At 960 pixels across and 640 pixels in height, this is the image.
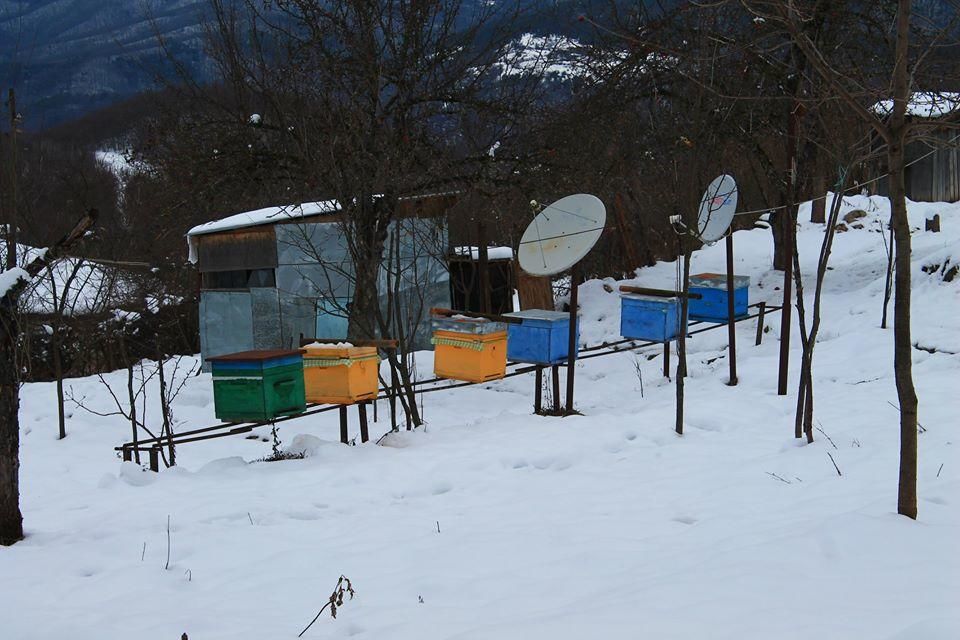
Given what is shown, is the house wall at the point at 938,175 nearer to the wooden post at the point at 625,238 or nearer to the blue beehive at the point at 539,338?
the wooden post at the point at 625,238

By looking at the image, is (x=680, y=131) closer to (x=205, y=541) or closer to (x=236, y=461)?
(x=236, y=461)

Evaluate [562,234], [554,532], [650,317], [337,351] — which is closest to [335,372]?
[337,351]

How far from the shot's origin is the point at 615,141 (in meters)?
15.9

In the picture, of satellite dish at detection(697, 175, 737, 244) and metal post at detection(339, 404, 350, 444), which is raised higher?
satellite dish at detection(697, 175, 737, 244)

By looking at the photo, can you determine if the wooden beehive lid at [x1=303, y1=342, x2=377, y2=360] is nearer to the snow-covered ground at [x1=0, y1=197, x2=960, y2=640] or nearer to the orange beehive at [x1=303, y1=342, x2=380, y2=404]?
the orange beehive at [x1=303, y1=342, x2=380, y2=404]

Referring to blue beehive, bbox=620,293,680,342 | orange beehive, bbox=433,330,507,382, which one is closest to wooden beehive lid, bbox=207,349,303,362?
orange beehive, bbox=433,330,507,382

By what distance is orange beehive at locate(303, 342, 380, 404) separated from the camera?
8125 mm

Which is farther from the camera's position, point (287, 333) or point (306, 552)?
point (287, 333)

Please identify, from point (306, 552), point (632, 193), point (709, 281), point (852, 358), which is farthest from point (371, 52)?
point (632, 193)

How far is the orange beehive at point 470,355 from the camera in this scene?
354 inches

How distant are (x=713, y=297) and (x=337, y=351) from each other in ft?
19.0

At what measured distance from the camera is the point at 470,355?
9.03 metres

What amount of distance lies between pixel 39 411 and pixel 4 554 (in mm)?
9384

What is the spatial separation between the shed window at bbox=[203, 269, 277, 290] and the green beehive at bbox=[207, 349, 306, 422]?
813cm
